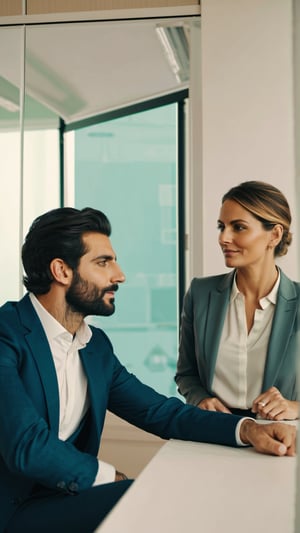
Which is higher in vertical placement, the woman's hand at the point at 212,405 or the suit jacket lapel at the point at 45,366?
the suit jacket lapel at the point at 45,366

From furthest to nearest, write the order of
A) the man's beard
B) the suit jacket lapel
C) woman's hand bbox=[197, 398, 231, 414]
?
woman's hand bbox=[197, 398, 231, 414] < the man's beard < the suit jacket lapel

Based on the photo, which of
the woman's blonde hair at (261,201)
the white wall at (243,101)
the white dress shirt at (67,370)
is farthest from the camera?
the white wall at (243,101)

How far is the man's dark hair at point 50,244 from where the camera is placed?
2268 millimetres

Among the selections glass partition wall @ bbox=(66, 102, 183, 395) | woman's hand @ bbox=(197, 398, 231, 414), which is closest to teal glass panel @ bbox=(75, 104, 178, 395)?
glass partition wall @ bbox=(66, 102, 183, 395)

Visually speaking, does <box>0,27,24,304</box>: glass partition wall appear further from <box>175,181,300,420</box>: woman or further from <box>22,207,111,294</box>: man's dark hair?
<box>22,207,111,294</box>: man's dark hair

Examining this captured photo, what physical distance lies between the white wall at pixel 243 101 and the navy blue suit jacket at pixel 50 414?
2041 mm

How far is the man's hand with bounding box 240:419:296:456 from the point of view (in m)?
1.79

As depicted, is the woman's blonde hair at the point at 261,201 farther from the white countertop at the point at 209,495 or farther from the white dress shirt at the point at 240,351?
the white countertop at the point at 209,495

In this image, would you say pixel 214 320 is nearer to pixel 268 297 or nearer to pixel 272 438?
pixel 268 297

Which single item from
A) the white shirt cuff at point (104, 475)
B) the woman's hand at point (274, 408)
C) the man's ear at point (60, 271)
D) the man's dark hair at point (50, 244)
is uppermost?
the man's dark hair at point (50, 244)

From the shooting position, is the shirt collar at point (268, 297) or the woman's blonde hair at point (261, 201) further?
the woman's blonde hair at point (261, 201)

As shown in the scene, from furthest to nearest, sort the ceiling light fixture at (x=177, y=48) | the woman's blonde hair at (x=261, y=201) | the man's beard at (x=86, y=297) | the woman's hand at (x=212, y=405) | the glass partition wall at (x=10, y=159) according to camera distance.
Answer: the glass partition wall at (x=10, y=159)
the ceiling light fixture at (x=177, y=48)
the woman's blonde hair at (x=261, y=201)
the woman's hand at (x=212, y=405)
the man's beard at (x=86, y=297)

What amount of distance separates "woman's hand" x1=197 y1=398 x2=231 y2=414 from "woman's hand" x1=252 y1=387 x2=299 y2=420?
0.21 m

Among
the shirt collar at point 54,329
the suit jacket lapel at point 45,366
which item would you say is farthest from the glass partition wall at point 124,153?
the suit jacket lapel at point 45,366
